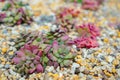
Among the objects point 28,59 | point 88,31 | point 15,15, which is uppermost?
point 15,15

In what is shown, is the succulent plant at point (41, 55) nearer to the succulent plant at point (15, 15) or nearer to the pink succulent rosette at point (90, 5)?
the succulent plant at point (15, 15)

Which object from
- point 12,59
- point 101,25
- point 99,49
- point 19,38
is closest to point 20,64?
point 12,59

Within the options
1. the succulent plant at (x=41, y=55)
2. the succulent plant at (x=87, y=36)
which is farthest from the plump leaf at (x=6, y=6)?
the succulent plant at (x=87, y=36)

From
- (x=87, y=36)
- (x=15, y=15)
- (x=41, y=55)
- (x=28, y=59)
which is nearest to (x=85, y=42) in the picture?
(x=87, y=36)

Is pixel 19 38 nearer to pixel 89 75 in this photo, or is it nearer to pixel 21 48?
pixel 21 48

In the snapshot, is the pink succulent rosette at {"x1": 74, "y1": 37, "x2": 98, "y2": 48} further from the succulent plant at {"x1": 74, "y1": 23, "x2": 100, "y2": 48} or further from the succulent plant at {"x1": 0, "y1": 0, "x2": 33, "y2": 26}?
the succulent plant at {"x1": 0, "y1": 0, "x2": 33, "y2": 26}

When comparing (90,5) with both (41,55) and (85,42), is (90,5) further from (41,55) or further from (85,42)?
(41,55)
